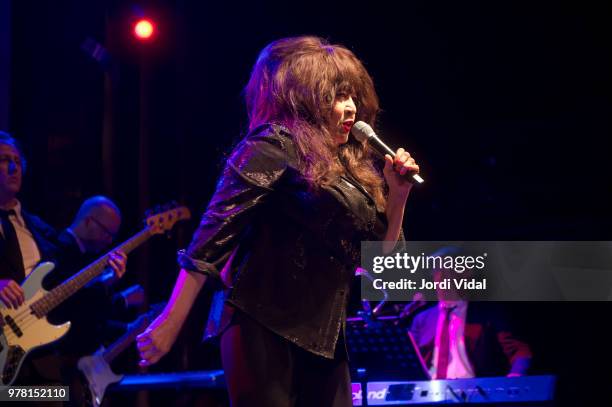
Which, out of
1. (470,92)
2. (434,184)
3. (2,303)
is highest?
(470,92)

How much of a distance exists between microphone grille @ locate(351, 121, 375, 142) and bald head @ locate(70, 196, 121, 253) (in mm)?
3001

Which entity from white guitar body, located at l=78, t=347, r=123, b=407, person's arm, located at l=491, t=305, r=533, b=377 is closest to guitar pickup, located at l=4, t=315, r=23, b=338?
white guitar body, located at l=78, t=347, r=123, b=407

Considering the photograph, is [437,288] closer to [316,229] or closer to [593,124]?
[593,124]

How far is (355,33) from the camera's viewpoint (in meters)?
→ 5.49

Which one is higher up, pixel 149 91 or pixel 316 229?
pixel 149 91

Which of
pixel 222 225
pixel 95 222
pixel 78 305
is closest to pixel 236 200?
pixel 222 225

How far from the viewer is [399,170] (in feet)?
6.16

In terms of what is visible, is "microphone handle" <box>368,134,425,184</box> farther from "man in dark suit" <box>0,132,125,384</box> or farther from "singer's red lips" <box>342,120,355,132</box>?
"man in dark suit" <box>0,132,125,384</box>

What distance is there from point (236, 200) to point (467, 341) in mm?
3749

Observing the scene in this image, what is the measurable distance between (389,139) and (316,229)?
161 inches

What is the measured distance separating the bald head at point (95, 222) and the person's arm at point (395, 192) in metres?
3.12

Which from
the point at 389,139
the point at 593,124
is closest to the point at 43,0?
the point at 389,139

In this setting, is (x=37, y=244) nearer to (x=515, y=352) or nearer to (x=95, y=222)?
(x=95, y=222)

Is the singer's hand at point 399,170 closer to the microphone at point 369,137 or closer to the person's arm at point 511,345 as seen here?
the microphone at point 369,137
